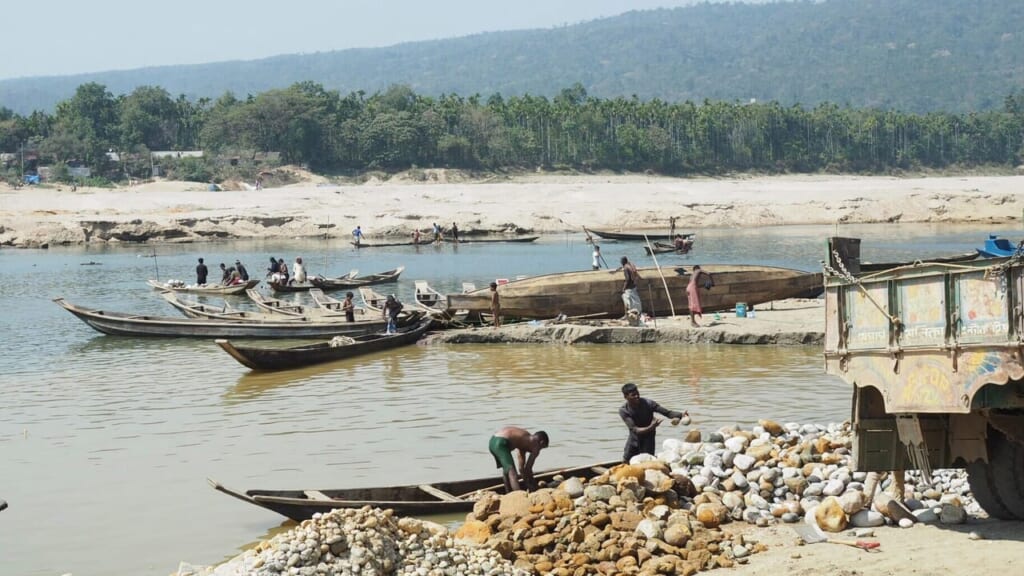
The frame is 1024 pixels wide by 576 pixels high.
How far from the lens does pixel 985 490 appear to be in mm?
9359

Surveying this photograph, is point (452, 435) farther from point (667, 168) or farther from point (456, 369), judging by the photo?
point (667, 168)

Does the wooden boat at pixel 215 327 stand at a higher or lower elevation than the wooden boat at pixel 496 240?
lower

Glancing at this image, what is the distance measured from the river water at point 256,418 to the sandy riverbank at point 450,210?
3298cm

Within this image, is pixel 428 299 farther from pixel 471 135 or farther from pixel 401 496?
pixel 471 135

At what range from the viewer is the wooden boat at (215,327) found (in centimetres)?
2430

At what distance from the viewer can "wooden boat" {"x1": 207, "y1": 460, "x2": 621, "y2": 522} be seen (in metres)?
10.4

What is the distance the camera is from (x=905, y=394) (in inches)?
339

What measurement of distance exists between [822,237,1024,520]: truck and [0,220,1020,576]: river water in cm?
466

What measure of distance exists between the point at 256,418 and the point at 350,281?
1933cm

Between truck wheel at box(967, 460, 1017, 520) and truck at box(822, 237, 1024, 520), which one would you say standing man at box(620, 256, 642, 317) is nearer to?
truck at box(822, 237, 1024, 520)

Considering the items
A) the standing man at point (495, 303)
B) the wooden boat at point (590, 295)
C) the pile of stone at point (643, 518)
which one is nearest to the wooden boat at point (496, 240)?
the wooden boat at point (590, 295)

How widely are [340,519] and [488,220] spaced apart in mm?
53129

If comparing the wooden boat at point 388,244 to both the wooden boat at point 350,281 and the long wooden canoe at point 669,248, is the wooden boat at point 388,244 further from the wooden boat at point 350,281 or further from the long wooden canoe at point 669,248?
the wooden boat at point 350,281

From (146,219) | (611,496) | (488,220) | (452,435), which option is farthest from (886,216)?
(611,496)
